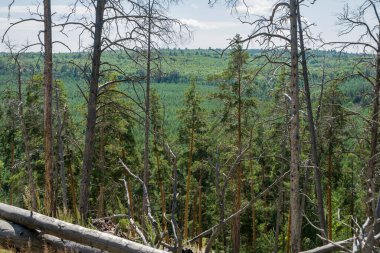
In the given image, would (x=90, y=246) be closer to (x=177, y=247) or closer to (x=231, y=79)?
(x=177, y=247)

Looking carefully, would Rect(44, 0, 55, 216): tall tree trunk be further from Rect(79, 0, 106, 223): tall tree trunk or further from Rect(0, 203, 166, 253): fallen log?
Rect(0, 203, 166, 253): fallen log

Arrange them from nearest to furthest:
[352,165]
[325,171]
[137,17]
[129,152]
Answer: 1. [137,17]
2. [325,171]
3. [129,152]
4. [352,165]

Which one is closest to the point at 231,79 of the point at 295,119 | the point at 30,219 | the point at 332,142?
the point at 332,142

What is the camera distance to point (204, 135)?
24438mm

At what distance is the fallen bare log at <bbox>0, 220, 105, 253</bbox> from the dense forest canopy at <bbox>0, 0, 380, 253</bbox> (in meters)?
0.48

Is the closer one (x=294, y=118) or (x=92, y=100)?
(x=294, y=118)

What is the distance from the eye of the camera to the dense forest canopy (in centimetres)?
884

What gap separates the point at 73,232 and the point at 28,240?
27.8 inches

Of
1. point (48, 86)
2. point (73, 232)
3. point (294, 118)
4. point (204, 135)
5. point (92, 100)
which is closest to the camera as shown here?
point (73, 232)

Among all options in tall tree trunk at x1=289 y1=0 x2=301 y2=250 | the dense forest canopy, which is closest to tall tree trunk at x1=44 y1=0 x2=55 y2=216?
the dense forest canopy

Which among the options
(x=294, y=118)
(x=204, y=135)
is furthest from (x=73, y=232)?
(x=204, y=135)

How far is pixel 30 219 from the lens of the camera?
626cm

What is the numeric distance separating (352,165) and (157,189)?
11891 mm

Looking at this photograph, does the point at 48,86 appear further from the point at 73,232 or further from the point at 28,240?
the point at 73,232
